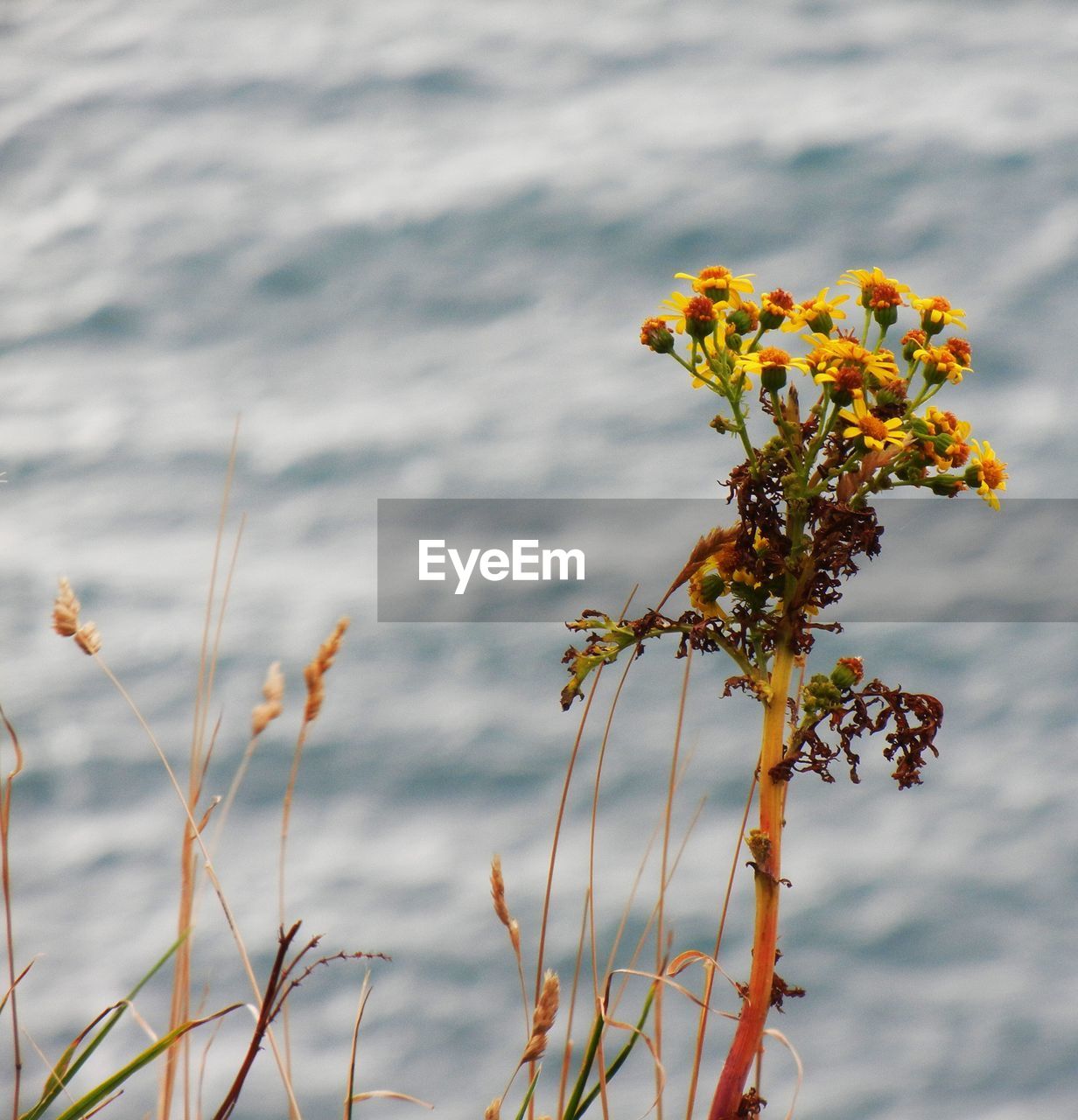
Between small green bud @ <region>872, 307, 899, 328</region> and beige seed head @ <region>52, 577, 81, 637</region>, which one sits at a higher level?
small green bud @ <region>872, 307, 899, 328</region>

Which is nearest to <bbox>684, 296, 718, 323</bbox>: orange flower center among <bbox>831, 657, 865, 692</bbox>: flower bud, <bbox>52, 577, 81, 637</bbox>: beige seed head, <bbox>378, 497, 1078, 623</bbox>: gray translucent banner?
<bbox>831, 657, 865, 692</bbox>: flower bud

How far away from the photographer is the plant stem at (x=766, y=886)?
0.37 meters

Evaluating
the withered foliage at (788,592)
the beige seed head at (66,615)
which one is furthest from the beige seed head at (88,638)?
the withered foliage at (788,592)

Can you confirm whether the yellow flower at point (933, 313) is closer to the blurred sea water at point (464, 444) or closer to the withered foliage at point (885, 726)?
the withered foliage at point (885, 726)

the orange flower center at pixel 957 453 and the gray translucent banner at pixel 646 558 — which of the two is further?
the gray translucent banner at pixel 646 558

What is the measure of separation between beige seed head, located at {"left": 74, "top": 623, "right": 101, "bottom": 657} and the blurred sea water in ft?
1.64

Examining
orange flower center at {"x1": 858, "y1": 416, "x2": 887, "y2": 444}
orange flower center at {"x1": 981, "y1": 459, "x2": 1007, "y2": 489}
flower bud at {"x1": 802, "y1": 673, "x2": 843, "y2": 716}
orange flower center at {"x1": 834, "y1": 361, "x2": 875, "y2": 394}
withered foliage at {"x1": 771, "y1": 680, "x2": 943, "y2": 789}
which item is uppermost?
orange flower center at {"x1": 834, "y1": 361, "x2": 875, "y2": 394}

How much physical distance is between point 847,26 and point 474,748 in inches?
30.1

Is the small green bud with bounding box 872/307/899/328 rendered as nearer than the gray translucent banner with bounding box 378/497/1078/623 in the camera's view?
Yes

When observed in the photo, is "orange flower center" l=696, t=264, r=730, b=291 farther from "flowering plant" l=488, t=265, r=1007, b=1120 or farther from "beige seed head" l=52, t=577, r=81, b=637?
"beige seed head" l=52, t=577, r=81, b=637

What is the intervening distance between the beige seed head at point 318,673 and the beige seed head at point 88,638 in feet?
0.28

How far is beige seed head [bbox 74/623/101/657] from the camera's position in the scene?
441mm

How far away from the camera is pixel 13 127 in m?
1.25

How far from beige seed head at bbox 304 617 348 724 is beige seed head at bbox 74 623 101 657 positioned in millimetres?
84
